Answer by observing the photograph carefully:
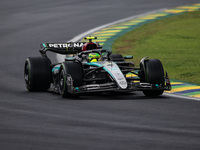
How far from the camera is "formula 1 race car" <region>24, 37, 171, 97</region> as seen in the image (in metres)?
13.3

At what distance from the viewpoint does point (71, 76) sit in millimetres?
13445

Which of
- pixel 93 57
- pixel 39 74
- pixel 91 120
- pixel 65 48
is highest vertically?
pixel 65 48

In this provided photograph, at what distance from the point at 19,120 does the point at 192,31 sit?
19.9m

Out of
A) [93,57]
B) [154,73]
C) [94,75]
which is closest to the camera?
[154,73]

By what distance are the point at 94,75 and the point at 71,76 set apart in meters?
1.05

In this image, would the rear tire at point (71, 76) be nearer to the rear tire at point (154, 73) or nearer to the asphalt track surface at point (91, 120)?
the asphalt track surface at point (91, 120)

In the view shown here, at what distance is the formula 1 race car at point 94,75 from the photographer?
43.7 ft

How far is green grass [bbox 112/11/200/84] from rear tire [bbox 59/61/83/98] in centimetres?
440

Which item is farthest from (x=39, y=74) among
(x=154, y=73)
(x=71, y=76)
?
(x=154, y=73)

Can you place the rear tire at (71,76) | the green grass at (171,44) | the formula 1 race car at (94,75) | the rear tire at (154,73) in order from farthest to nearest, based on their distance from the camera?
the green grass at (171,44) → the rear tire at (154,73) → the rear tire at (71,76) → the formula 1 race car at (94,75)

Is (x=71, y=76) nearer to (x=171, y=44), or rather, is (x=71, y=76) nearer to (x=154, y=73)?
(x=154, y=73)

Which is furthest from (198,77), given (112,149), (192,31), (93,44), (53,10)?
(53,10)

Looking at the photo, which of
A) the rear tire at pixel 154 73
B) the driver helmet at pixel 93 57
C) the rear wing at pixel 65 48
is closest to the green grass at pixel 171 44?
the rear tire at pixel 154 73

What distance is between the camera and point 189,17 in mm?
32875
